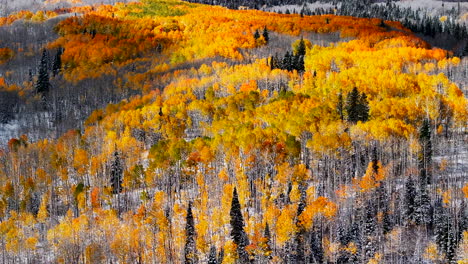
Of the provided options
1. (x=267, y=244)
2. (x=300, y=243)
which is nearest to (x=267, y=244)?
(x=267, y=244)

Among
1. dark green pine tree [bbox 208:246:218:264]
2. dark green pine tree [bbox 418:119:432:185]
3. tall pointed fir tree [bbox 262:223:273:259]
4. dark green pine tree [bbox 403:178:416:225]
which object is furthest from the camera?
dark green pine tree [bbox 418:119:432:185]

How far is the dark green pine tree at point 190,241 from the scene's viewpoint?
8762cm

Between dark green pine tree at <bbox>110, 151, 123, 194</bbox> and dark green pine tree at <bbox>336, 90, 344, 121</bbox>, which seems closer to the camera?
dark green pine tree at <bbox>110, 151, 123, 194</bbox>

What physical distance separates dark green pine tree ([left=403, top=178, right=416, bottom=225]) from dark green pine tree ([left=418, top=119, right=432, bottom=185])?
2.55 m

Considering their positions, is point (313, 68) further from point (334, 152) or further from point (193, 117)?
point (334, 152)

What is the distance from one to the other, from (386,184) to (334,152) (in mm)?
13981

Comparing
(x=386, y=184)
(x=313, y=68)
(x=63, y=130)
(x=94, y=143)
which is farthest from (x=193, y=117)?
(x=386, y=184)

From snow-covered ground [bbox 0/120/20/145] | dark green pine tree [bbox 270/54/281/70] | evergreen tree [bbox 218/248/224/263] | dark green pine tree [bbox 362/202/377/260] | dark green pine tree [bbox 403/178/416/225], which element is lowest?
snow-covered ground [bbox 0/120/20/145]

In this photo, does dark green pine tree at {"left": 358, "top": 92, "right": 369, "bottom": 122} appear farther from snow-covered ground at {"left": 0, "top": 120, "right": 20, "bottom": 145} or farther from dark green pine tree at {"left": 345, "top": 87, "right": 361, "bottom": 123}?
snow-covered ground at {"left": 0, "top": 120, "right": 20, "bottom": 145}

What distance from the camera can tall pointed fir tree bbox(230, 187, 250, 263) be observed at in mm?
86312

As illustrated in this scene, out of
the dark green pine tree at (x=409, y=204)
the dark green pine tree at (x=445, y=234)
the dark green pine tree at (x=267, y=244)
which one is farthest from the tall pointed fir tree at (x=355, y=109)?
the dark green pine tree at (x=267, y=244)

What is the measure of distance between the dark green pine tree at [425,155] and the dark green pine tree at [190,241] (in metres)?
36.8

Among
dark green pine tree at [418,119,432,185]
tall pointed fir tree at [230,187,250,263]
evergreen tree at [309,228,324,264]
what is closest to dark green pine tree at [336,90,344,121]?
dark green pine tree at [418,119,432,185]

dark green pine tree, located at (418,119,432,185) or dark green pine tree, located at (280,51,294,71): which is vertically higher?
dark green pine tree, located at (280,51,294,71)
